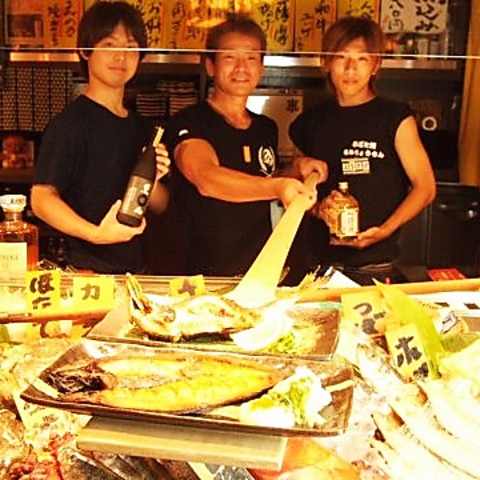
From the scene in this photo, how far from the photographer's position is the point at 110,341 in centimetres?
122

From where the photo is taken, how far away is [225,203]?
3191 mm

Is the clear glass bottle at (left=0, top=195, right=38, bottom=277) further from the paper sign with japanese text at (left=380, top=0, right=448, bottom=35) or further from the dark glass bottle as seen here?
the paper sign with japanese text at (left=380, top=0, right=448, bottom=35)

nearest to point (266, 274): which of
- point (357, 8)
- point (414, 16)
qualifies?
point (357, 8)

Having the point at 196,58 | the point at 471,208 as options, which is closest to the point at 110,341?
the point at 196,58

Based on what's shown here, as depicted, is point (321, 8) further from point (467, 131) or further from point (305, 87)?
point (467, 131)

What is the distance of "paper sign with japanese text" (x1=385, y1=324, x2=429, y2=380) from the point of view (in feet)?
4.64

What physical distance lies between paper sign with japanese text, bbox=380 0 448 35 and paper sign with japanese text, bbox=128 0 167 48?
1.22m

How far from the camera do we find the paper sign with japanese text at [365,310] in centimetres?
158

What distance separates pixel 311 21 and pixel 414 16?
2.21ft

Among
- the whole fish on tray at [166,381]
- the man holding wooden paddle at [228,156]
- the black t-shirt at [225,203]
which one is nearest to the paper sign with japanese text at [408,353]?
the whole fish on tray at [166,381]

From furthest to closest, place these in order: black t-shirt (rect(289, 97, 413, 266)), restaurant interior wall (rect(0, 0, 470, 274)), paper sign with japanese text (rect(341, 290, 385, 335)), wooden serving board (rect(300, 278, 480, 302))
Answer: restaurant interior wall (rect(0, 0, 470, 274)) → black t-shirt (rect(289, 97, 413, 266)) → wooden serving board (rect(300, 278, 480, 302)) → paper sign with japanese text (rect(341, 290, 385, 335))

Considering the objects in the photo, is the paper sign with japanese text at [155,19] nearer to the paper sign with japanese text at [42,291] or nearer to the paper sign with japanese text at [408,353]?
the paper sign with japanese text at [42,291]

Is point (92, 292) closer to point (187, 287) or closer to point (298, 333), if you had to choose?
point (187, 287)

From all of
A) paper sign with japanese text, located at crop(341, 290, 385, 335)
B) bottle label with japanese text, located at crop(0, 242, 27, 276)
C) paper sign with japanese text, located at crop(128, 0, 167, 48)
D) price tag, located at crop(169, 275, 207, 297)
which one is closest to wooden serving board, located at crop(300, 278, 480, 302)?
paper sign with japanese text, located at crop(341, 290, 385, 335)
